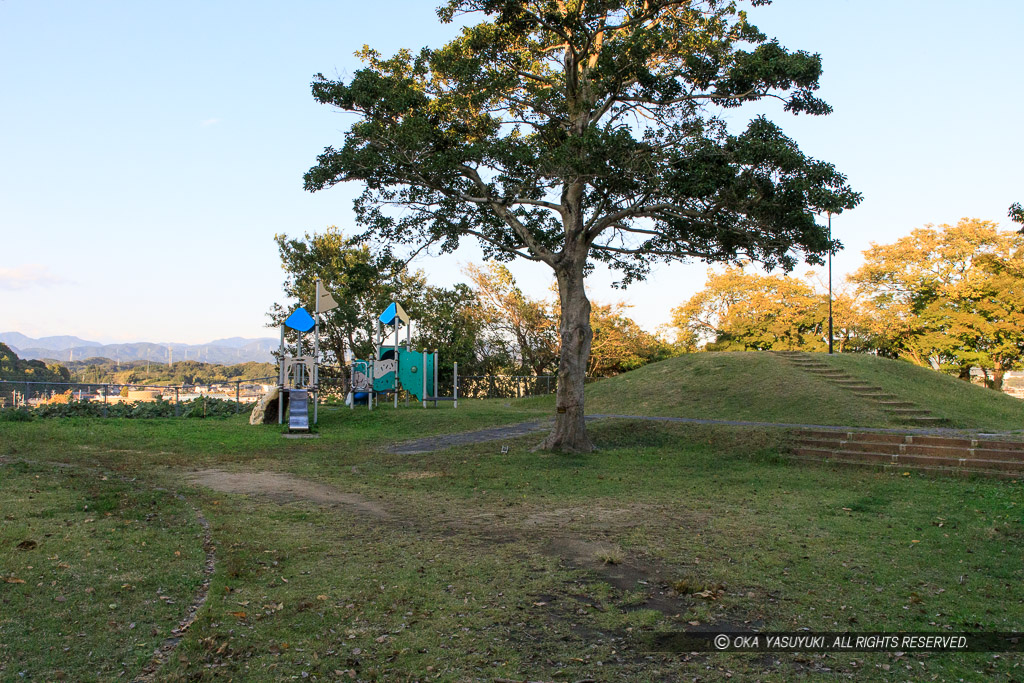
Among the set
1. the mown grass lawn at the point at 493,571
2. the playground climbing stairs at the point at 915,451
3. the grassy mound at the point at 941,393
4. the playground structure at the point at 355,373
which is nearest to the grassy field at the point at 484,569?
the mown grass lawn at the point at 493,571

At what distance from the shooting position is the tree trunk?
1420 centimetres

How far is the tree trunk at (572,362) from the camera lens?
559 inches

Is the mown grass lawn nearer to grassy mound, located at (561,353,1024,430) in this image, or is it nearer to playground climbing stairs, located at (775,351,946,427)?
playground climbing stairs, located at (775,351,946,427)

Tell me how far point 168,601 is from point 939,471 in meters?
11.9

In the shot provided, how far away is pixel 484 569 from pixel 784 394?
53.8ft

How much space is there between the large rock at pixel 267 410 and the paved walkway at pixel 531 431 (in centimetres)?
537

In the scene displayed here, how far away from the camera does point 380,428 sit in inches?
736

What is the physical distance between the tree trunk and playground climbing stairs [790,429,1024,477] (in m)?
4.38

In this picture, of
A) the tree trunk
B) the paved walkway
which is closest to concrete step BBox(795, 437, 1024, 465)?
the paved walkway

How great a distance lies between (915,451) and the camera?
12.8 m

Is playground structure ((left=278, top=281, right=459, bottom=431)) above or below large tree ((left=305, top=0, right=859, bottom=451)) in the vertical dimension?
below

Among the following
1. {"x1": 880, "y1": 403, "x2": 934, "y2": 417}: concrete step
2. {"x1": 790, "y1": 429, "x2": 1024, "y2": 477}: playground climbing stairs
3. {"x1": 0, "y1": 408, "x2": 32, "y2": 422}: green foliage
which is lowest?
{"x1": 790, "y1": 429, "x2": 1024, "y2": 477}: playground climbing stairs

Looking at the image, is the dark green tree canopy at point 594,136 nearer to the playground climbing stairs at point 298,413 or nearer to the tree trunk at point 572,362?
the tree trunk at point 572,362

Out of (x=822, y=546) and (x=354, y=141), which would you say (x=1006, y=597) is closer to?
(x=822, y=546)
